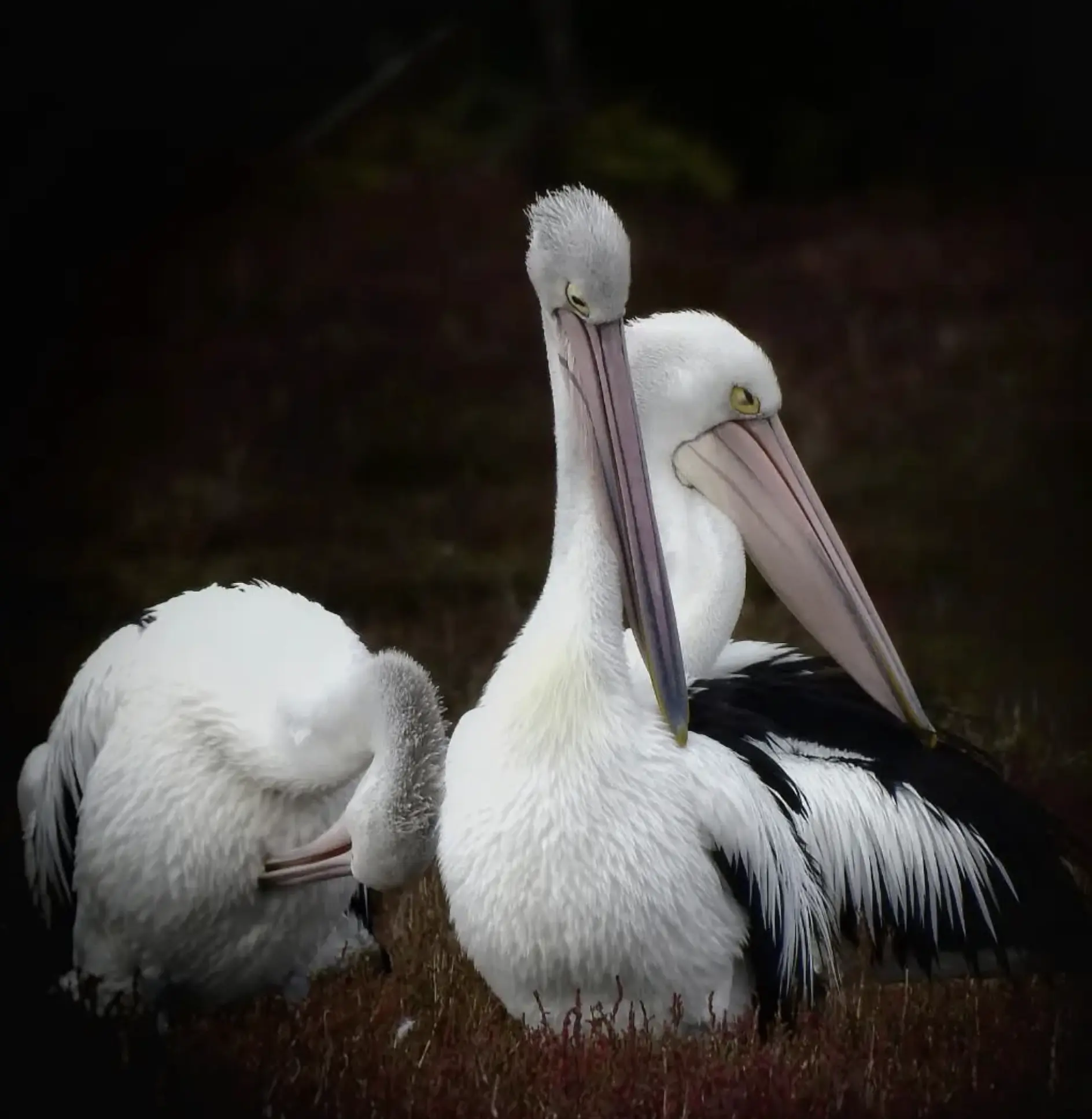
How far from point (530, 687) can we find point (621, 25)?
4.43ft

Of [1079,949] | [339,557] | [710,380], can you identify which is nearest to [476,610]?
[339,557]

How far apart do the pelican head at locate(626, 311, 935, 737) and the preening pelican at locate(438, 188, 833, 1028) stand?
1.27 ft

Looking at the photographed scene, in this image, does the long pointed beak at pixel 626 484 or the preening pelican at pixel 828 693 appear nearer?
the long pointed beak at pixel 626 484

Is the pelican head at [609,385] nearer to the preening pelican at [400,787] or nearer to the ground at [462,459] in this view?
the preening pelican at [400,787]

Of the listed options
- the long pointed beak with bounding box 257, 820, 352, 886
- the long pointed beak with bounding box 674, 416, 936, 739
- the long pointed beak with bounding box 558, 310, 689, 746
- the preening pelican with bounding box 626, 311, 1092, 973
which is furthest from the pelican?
the long pointed beak with bounding box 674, 416, 936, 739

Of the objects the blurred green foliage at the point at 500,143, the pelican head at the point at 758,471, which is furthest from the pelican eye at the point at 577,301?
the blurred green foliage at the point at 500,143

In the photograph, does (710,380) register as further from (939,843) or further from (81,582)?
(81,582)

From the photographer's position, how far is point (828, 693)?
3754mm

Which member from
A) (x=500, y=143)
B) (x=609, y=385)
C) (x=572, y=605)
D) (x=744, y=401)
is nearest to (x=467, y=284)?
(x=500, y=143)

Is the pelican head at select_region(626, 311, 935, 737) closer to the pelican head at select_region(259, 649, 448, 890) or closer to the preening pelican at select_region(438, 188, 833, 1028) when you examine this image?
the preening pelican at select_region(438, 188, 833, 1028)

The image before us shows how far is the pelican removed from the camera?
3570 mm

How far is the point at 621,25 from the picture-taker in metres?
3.82

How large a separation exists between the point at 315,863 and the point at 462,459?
1.00 meters

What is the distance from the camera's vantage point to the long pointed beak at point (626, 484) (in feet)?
10.9
